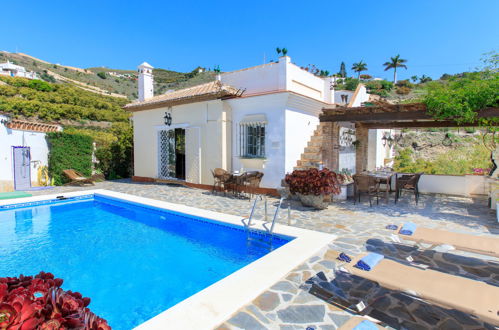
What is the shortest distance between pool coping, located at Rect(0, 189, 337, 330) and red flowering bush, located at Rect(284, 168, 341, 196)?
232cm

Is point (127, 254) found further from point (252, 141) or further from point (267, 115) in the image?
point (267, 115)

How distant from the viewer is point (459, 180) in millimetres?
11523

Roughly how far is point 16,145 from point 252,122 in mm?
12202

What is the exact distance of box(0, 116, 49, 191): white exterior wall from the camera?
43.2 ft

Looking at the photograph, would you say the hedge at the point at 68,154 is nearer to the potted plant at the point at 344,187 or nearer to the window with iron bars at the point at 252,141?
the window with iron bars at the point at 252,141

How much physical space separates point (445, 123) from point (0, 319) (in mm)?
14395

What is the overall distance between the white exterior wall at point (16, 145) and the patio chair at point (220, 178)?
9879mm

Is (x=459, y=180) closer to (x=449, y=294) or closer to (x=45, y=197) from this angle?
(x=449, y=294)

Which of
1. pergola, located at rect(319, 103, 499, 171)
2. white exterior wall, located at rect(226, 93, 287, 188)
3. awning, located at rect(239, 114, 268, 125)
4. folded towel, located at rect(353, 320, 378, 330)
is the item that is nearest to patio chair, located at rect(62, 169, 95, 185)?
white exterior wall, located at rect(226, 93, 287, 188)

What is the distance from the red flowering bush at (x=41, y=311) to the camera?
52.7 inches

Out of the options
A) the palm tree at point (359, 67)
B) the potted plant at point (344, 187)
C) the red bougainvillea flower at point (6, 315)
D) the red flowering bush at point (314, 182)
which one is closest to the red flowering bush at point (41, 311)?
the red bougainvillea flower at point (6, 315)

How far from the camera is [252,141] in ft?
40.6

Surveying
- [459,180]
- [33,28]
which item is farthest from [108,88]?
[459,180]

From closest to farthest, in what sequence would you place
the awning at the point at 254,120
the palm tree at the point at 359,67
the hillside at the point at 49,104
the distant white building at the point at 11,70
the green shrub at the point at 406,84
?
the awning at the point at 254,120 < the hillside at the point at 49,104 < the distant white building at the point at 11,70 < the green shrub at the point at 406,84 < the palm tree at the point at 359,67
